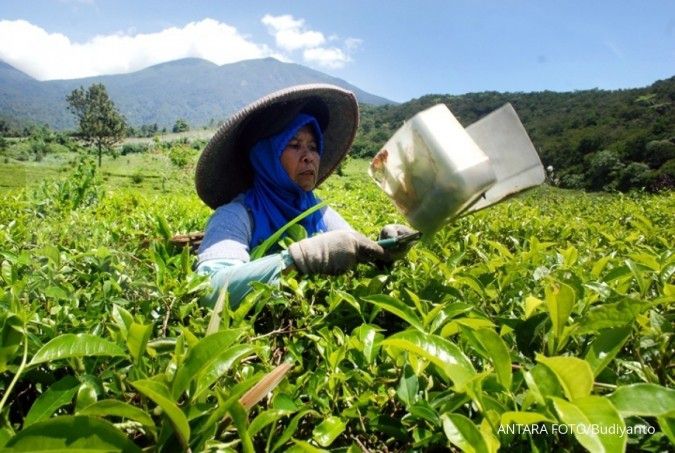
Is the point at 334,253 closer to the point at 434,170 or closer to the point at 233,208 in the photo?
the point at 434,170

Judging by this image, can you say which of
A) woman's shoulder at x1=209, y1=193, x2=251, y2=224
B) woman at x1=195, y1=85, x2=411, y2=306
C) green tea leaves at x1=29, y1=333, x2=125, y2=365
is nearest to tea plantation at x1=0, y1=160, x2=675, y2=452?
green tea leaves at x1=29, y1=333, x2=125, y2=365

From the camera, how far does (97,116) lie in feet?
201

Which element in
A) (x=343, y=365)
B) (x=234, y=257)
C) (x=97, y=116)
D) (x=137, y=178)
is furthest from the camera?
(x=97, y=116)

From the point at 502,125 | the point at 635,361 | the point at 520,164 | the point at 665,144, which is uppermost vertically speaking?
the point at 665,144

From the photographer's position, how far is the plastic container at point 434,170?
→ 1201 millimetres

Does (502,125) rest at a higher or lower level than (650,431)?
higher

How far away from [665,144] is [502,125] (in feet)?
129

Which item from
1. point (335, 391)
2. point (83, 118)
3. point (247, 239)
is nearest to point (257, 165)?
point (247, 239)

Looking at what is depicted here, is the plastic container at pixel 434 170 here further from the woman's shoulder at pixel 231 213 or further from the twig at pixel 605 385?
the woman's shoulder at pixel 231 213

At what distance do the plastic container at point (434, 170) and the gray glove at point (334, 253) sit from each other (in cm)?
16

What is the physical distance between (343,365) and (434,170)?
65 centimetres

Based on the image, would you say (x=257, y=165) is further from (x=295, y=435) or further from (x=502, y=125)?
(x=295, y=435)

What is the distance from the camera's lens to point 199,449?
1.83 ft

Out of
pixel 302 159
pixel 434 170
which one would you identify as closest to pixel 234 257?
pixel 302 159
